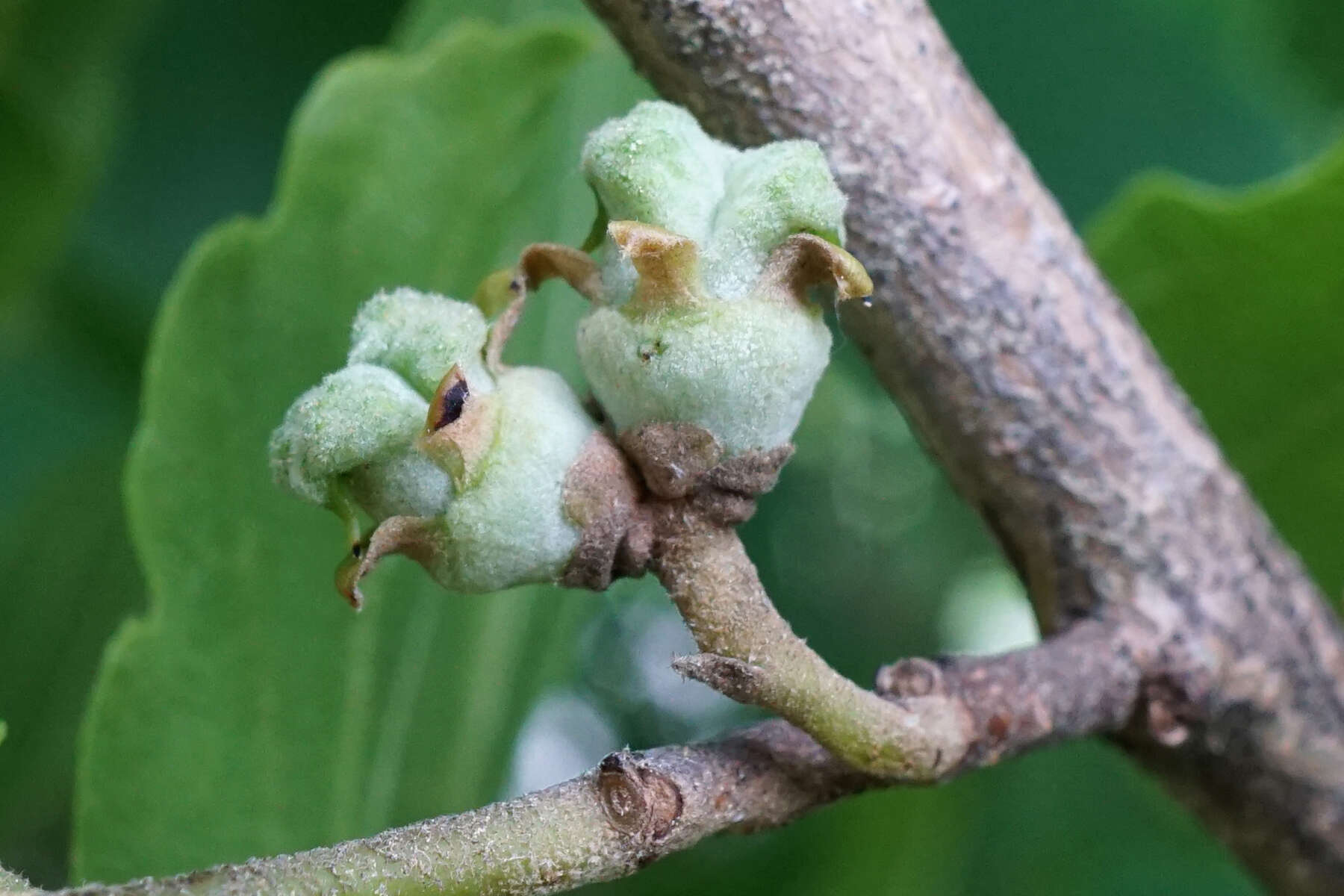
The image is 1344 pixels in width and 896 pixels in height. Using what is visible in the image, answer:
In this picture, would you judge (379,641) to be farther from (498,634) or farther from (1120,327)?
(1120,327)

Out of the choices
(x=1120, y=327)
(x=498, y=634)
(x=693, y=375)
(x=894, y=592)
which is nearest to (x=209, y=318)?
(x=498, y=634)

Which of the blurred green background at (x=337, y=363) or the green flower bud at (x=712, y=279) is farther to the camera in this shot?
the blurred green background at (x=337, y=363)

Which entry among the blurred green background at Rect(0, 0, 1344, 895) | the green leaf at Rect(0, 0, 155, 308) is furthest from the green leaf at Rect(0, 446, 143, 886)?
the green leaf at Rect(0, 0, 155, 308)

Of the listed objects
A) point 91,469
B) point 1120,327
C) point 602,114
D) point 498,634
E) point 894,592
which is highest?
point 602,114

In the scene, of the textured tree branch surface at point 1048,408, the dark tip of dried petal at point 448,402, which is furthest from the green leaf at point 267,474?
the dark tip of dried petal at point 448,402

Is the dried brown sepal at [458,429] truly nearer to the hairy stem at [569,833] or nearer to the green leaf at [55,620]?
the hairy stem at [569,833]

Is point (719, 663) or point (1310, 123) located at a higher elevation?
point (719, 663)

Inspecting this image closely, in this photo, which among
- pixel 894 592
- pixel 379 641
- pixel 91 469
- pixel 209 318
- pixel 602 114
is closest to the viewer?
pixel 209 318

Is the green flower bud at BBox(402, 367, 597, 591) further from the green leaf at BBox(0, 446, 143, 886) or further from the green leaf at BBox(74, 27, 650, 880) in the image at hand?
the green leaf at BBox(0, 446, 143, 886)
